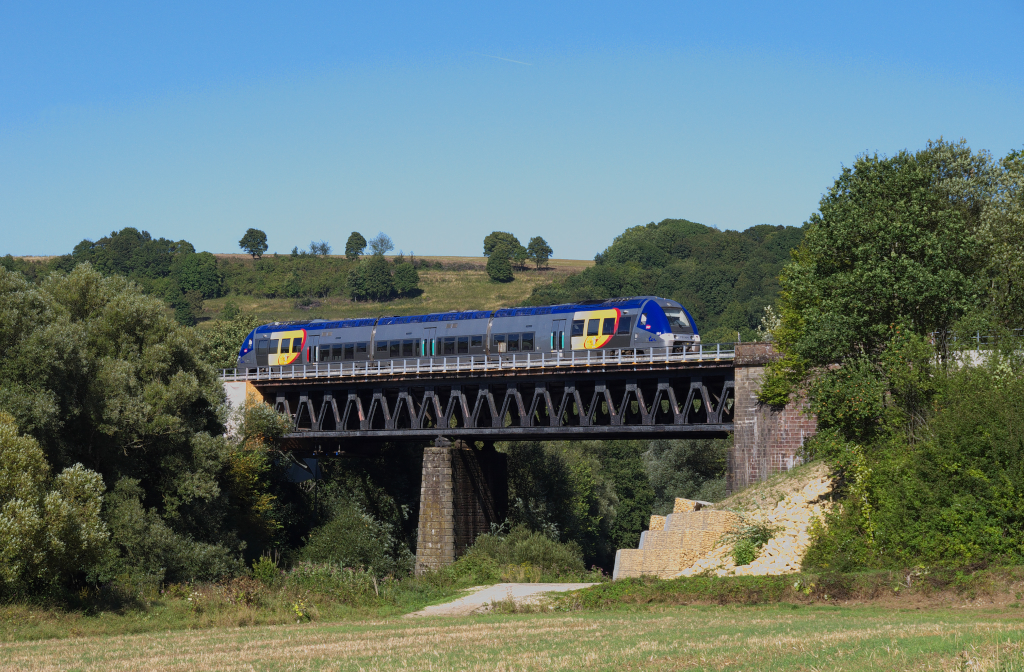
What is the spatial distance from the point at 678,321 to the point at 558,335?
731 centimetres

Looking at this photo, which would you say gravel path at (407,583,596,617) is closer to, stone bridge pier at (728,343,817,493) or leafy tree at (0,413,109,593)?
leafy tree at (0,413,109,593)

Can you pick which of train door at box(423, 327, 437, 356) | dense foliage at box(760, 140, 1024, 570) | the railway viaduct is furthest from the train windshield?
train door at box(423, 327, 437, 356)

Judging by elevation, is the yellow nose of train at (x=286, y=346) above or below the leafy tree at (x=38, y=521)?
above

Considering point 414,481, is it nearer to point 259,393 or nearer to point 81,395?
point 259,393

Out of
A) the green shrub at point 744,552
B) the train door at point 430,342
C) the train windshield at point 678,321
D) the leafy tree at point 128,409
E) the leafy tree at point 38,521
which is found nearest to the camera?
the leafy tree at point 38,521

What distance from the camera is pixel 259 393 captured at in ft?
251

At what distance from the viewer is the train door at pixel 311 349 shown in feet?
256

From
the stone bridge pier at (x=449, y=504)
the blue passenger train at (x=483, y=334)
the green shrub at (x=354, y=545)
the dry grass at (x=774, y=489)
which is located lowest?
the green shrub at (x=354, y=545)

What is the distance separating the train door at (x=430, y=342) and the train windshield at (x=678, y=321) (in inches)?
649

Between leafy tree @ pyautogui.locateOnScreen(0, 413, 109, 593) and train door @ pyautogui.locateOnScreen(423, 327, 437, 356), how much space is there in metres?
34.3

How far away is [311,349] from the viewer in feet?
257

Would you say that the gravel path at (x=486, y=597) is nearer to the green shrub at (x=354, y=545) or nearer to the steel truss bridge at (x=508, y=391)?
the steel truss bridge at (x=508, y=391)

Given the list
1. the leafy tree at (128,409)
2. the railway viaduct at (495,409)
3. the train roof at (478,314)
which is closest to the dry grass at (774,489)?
the railway viaduct at (495,409)

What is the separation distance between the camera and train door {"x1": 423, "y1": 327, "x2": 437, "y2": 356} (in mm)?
71250
